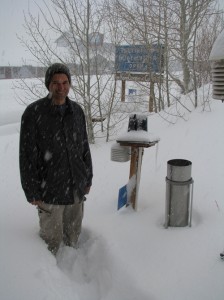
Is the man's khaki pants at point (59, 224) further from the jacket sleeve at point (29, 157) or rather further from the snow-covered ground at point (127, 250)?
the jacket sleeve at point (29, 157)

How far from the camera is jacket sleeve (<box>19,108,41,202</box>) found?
2.73 meters

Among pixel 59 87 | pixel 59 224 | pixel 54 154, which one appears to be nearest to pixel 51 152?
pixel 54 154

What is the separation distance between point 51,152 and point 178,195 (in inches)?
55.6

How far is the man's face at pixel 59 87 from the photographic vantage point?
110 inches

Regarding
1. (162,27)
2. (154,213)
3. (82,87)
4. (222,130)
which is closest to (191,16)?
(162,27)

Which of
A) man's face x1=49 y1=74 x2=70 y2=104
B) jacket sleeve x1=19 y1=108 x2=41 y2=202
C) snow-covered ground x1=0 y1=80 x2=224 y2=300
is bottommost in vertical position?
snow-covered ground x1=0 y1=80 x2=224 y2=300

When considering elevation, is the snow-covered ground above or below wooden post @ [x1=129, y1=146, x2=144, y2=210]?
below

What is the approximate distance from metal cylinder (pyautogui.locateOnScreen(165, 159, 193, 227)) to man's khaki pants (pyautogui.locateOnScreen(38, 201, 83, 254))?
3.12ft

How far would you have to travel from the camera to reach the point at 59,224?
3.14 meters

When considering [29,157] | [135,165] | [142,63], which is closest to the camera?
[29,157]

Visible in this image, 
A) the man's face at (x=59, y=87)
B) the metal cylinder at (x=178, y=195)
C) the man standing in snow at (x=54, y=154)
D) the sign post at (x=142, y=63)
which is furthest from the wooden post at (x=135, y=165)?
the sign post at (x=142, y=63)

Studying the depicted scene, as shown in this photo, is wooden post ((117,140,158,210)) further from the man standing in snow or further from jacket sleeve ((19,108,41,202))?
jacket sleeve ((19,108,41,202))

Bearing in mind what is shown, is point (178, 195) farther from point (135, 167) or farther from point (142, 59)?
point (142, 59)

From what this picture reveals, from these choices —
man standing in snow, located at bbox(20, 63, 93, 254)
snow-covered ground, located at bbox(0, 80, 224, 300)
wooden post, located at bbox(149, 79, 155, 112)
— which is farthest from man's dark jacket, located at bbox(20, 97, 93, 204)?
wooden post, located at bbox(149, 79, 155, 112)
